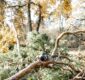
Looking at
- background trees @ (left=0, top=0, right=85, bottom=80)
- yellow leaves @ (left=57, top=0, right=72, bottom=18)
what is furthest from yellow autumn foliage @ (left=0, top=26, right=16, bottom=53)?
A: yellow leaves @ (left=57, top=0, right=72, bottom=18)

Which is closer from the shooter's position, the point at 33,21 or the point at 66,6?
the point at 66,6

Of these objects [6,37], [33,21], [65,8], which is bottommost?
[6,37]

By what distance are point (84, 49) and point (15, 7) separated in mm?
2271

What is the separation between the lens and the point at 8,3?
6.55 metres

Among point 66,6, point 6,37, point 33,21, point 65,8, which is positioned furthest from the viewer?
point 33,21

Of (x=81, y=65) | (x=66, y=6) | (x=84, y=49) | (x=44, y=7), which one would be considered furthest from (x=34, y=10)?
(x=81, y=65)

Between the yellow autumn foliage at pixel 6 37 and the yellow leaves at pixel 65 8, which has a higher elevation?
the yellow leaves at pixel 65 8

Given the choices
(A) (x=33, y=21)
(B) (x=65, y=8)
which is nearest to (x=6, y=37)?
(A) (x=33, y=21)

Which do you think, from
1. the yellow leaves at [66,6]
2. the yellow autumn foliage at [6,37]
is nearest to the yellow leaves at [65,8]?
the yellow leaves at [66,6]

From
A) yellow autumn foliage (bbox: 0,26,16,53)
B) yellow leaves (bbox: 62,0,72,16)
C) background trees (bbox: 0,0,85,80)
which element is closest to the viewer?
background trees (bbox: 0,0,85,80)

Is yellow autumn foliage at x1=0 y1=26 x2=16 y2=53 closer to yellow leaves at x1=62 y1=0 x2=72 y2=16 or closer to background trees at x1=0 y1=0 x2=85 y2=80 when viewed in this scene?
background trees at x1=0 y1=0 x2=85 y2=80

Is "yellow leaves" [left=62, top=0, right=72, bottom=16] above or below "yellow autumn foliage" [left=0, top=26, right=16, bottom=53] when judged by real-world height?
above

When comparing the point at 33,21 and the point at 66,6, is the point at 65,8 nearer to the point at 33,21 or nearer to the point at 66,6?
the point at 66,6

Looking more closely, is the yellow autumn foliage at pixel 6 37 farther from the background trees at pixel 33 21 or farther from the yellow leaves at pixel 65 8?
the yellow leaves at pixel 65 8
